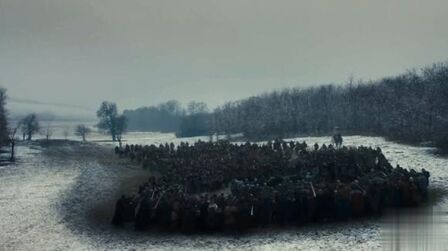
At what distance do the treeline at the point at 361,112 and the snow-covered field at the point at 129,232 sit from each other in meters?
18.0

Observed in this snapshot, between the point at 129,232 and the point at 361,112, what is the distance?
58357 millimetres

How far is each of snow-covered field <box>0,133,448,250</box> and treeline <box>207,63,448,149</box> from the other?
18.0 meters

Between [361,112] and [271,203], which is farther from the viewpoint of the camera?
[361,112]

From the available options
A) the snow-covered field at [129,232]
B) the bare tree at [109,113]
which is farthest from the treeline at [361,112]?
the bare tree at [109,113]

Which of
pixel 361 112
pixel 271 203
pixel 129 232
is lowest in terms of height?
pixel 129 232

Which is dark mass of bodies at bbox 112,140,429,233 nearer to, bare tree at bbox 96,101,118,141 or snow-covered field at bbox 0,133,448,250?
snow-covered field at bbox 0,133,448,250

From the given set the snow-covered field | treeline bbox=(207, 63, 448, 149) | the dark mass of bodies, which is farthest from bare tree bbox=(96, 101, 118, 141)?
the dark mass of bodies

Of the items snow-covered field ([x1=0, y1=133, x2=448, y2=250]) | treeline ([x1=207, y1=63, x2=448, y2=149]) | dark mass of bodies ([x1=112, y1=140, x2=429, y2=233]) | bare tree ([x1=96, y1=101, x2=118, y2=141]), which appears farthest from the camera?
bare tree ([x1=96, y1=101, x2=118, y2=141])

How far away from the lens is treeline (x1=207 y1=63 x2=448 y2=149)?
49.3 metres

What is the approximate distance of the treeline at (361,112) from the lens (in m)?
49.3

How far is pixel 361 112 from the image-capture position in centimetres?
7056

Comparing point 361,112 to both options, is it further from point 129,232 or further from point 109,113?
point 109,113

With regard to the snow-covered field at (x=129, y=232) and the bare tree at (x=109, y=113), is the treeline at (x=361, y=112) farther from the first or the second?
the bare tree at (x=109, y=113)

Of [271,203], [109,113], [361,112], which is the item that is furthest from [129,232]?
[109,113]
